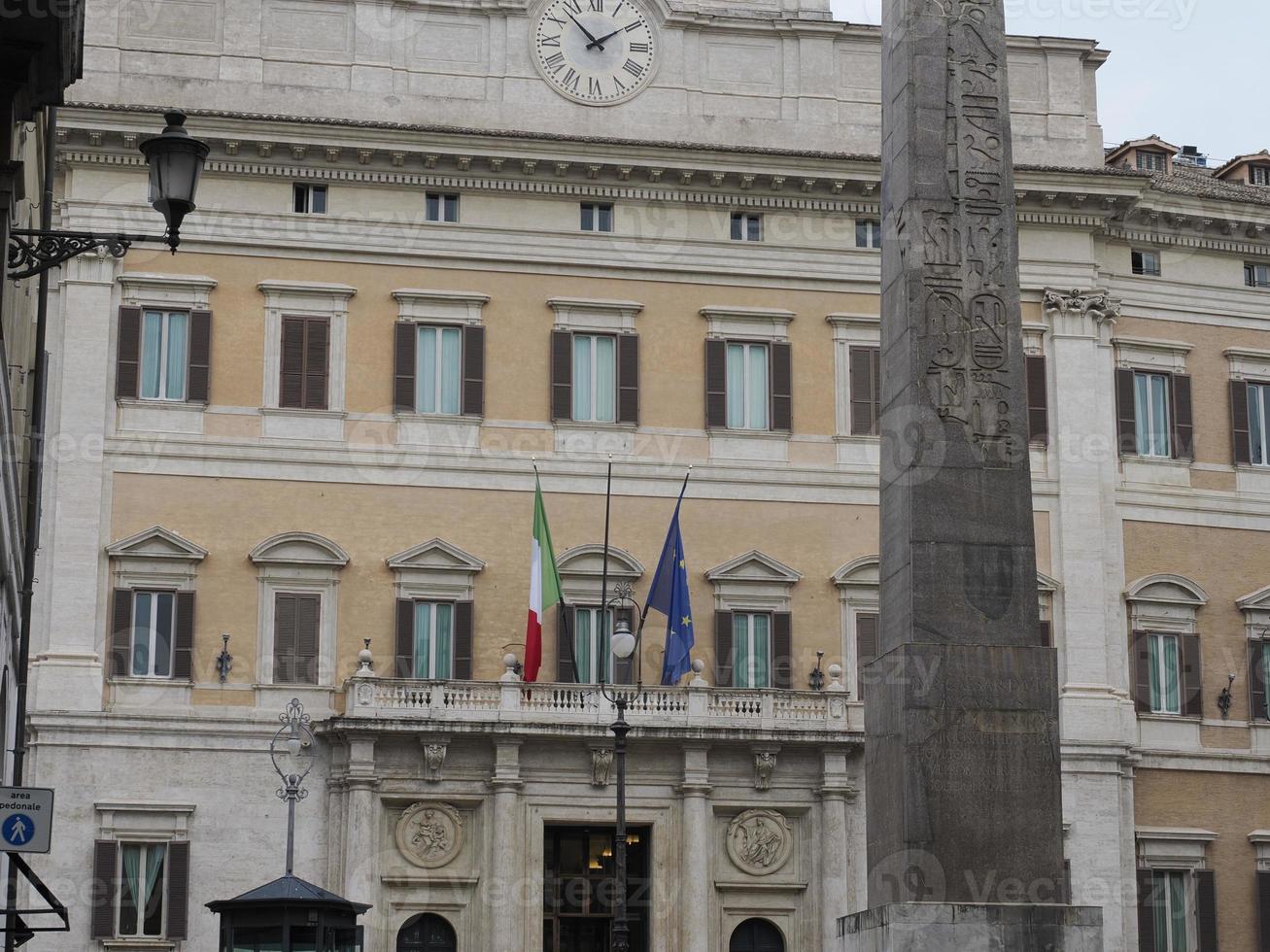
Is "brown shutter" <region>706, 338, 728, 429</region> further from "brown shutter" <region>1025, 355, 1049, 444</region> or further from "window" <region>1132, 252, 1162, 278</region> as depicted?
"window" <region>1132, 252, 1162, 278</region>

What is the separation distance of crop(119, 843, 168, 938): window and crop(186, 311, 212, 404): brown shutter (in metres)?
5.87

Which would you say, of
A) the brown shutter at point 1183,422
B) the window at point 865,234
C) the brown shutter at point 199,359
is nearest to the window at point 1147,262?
the brown shutter at point 1183,422

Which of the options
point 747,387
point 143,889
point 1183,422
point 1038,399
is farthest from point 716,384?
point 143,889

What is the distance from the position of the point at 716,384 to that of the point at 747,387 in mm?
461

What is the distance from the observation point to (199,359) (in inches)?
1213

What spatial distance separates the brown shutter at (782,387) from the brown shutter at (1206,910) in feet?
27.1

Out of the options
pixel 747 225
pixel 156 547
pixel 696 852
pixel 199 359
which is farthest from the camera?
pixel 747 225

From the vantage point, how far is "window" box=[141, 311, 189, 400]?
30781mm

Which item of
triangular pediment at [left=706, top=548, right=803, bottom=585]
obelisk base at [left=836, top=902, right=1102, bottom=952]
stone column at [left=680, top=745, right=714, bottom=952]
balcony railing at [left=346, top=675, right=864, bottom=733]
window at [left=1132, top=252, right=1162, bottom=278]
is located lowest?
obelisk base at [left=836, top=902, right=1102, bottom=952]

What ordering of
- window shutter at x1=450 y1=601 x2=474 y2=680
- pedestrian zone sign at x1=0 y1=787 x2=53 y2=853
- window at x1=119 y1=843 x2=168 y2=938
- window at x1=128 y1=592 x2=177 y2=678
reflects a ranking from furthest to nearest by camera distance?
1. window shutter at x1=450 y1=601 x2=474 y2=680
2. window at x1=128 y1=592 x2=177 y2=678
3. window at x1=119 y1=843 x2=168 y2=938
4. pedestrian zone sign at x1=0 y1=787 x2=53 y2=853

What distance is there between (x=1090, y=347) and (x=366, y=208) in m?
10.3

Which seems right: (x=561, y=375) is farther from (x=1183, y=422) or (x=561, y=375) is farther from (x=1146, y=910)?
(x=1146, y=910)

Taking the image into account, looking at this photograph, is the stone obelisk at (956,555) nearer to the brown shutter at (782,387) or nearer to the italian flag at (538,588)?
the italian flag at (538,588)

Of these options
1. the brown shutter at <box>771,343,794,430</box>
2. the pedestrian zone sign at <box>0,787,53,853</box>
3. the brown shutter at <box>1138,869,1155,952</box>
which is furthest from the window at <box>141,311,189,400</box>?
the pedestrian zone sign at <box>0,787,53,853</box>
